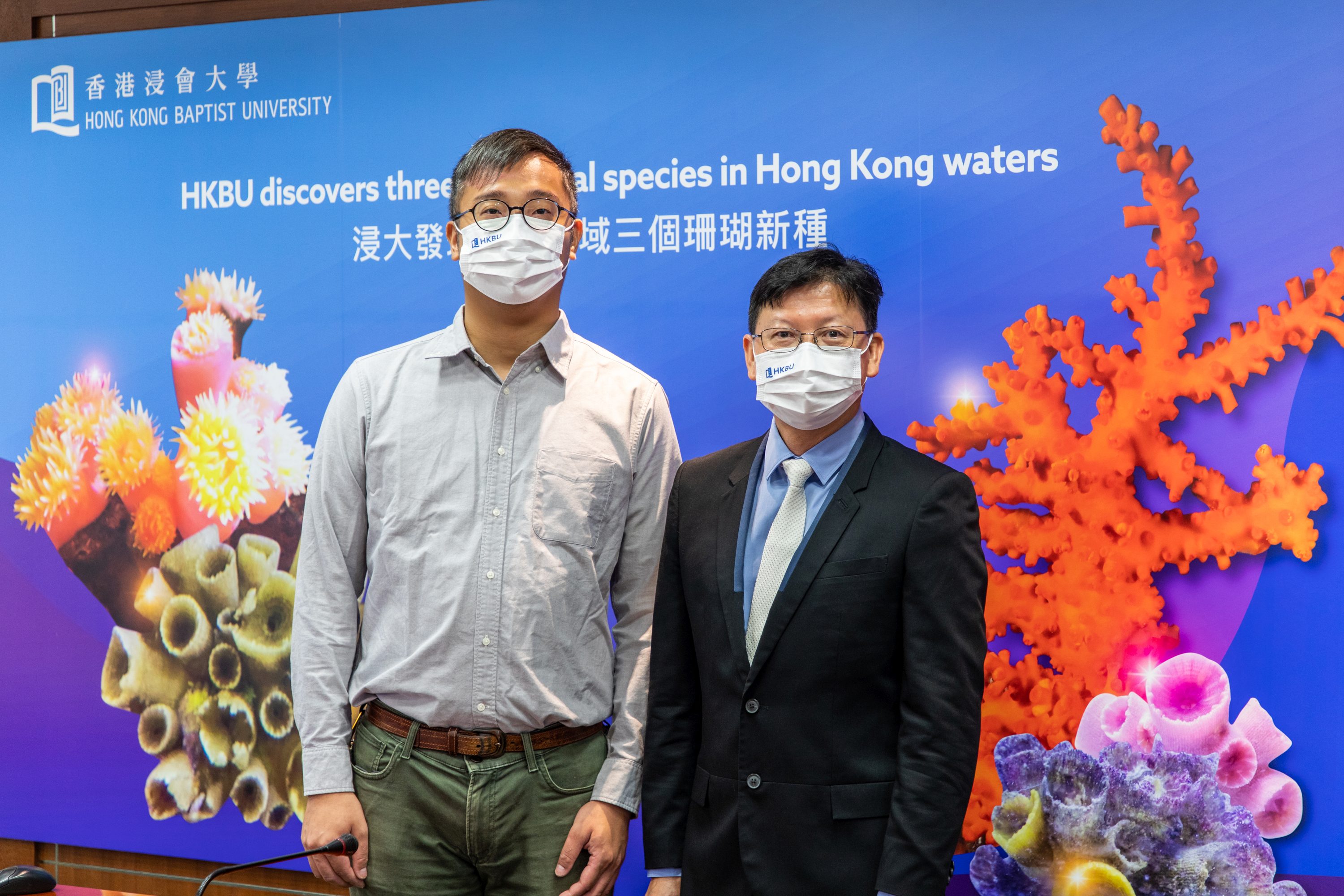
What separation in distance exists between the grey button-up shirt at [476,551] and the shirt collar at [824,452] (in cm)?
25

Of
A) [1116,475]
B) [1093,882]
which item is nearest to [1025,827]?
[1093,882]

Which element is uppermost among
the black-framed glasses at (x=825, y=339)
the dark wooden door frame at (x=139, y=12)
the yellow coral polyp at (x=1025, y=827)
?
the dark wooden door frame at (x=139, y=12)

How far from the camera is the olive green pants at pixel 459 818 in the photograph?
1.80 meters

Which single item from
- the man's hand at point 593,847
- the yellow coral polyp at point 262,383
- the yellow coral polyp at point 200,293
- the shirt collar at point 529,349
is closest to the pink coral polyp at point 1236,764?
the man's hand at point 593,847

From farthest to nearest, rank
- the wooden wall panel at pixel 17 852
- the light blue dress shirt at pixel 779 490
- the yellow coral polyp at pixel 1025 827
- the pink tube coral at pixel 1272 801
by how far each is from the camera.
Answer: the wooden wall panel at pixel 17 852
the yellow coral polyp at pixel 1025 827
the pink tube coral at pixel 1272 801
the light blue dress shirt at pixel 779 490

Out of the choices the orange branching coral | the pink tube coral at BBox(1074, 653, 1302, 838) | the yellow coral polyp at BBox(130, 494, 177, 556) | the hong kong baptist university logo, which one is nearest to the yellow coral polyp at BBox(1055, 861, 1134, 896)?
the orange branching coral

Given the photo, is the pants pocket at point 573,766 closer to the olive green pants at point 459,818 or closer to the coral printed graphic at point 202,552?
the olive green pants at point 459,818

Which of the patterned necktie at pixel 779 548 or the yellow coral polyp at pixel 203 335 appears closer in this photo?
the patterned necktie at pixel 779 548

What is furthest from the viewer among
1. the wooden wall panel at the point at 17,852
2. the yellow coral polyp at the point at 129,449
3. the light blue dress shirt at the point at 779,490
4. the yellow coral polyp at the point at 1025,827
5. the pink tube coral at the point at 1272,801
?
the wooden wall panel at the point at 17,852

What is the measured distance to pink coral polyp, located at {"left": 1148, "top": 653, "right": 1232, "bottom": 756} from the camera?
2455 millimetres

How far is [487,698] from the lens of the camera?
180cm

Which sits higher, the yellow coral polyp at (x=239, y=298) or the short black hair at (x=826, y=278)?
the yellow coral polyp at (x=239, y=298)

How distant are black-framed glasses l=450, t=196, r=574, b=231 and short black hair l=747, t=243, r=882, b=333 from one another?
0.41 m

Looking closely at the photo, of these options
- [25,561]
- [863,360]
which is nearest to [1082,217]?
[863,360]
